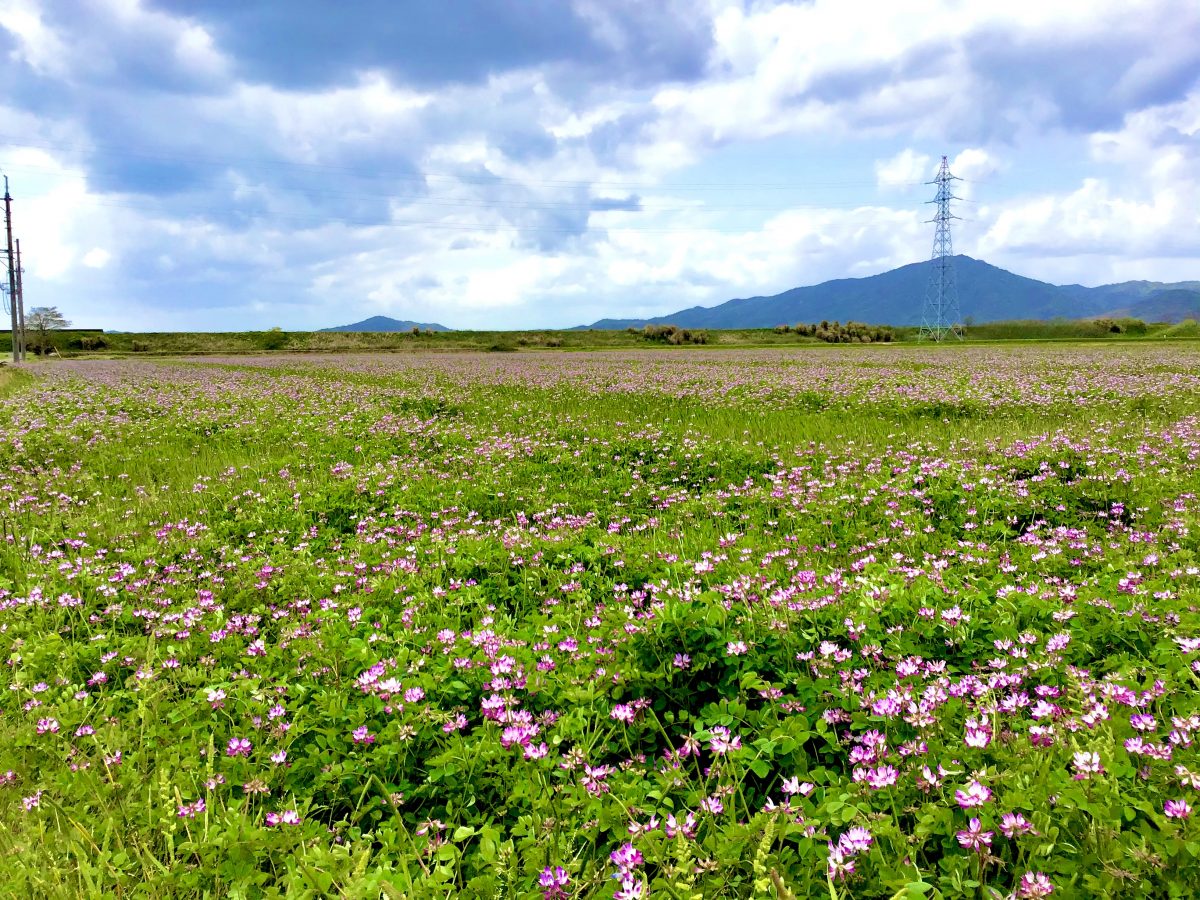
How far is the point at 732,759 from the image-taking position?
2770mm

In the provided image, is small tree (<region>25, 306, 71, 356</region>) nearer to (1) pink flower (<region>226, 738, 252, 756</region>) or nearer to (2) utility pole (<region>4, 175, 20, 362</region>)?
(2) utility pole (<region>4, 175, 20, 362</region>)

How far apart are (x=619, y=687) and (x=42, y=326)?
122 metres

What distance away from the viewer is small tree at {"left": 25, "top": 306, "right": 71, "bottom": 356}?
78.9 metres

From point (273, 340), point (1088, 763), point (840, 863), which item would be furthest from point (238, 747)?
point (273, 340)

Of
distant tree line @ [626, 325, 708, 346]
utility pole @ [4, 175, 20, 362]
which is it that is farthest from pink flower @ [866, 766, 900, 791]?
distant tree line @ [626, 325, 708, 346]

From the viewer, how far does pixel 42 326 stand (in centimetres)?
8969

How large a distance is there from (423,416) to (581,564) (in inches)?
421

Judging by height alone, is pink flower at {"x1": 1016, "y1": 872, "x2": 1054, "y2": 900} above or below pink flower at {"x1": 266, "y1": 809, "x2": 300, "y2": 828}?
above

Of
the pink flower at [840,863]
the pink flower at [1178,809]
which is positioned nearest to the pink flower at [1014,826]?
the pink flower at [1178,809]

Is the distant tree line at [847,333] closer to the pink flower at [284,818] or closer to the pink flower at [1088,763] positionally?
the pink flower at [1088,763]

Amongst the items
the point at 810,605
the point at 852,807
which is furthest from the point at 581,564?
the point at 852,807

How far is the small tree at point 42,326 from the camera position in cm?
7894

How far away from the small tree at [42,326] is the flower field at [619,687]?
96.5 m

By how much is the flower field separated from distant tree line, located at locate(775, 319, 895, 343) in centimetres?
8469
